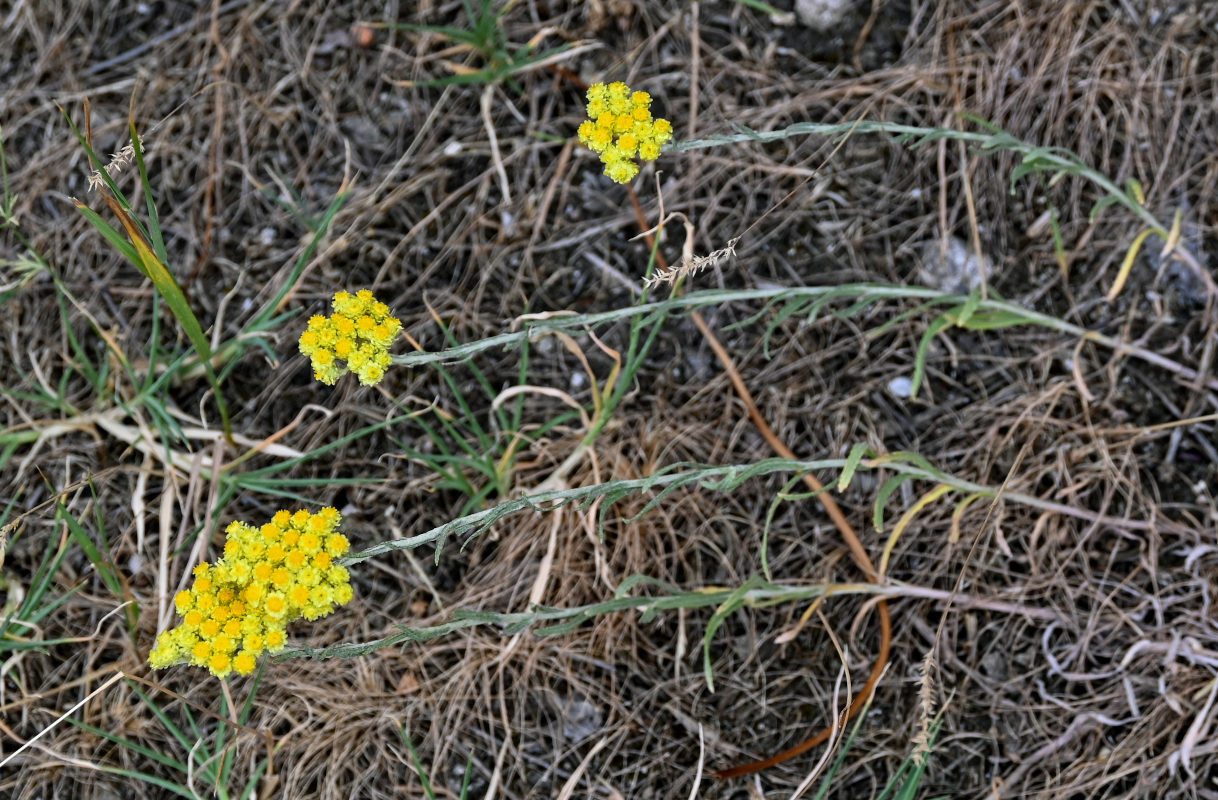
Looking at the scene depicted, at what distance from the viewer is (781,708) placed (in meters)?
2.13

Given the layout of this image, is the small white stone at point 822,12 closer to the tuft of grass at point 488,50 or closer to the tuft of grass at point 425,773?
the tuft of grass at point 488,50

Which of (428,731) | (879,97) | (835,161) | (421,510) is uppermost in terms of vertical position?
(879,97)

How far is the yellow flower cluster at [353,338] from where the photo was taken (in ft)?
5.05

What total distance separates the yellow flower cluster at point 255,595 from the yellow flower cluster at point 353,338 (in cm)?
24

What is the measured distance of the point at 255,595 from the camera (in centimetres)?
149

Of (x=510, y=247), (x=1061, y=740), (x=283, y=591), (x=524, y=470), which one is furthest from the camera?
(x=510, y=247)

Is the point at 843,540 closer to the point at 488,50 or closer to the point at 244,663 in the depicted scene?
the point at 244,663

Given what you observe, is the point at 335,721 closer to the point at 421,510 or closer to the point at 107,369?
the point at 421,510

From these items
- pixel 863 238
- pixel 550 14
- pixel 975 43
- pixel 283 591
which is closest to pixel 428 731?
pixel 283 591

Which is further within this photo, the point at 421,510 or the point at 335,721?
the point at 421,510

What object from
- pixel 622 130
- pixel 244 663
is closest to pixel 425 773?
pixel 244 663

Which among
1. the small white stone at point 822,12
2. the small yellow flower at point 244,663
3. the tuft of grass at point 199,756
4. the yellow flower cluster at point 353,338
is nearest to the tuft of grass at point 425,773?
the tuft of grass at point 199,756

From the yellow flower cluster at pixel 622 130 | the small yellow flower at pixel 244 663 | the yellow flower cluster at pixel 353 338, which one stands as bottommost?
the small yellow flower at pixel 244 663

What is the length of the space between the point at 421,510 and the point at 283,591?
0.78 metres
